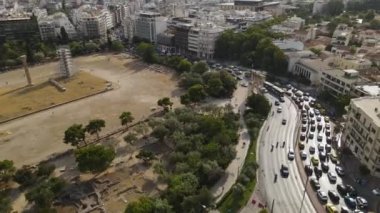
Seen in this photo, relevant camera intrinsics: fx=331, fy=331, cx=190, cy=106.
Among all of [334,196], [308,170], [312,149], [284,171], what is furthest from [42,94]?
[334,196]

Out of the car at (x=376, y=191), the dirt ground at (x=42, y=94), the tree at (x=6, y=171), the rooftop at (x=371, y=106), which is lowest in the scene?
the dirt ground at (x=42, y=94)

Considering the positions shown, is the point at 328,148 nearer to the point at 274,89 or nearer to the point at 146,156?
the point at 274,89

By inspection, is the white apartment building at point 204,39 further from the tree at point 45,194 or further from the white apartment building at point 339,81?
the tree at point 45,194

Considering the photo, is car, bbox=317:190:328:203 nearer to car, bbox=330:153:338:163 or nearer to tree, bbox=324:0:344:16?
car, bbox=330:153:338:163

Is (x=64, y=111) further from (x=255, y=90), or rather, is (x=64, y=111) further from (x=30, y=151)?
(x=255, y=90)

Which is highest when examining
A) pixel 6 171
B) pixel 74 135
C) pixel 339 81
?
pixel 339 81

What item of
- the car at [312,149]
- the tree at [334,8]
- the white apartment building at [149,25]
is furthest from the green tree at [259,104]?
the tree at [334,8]
